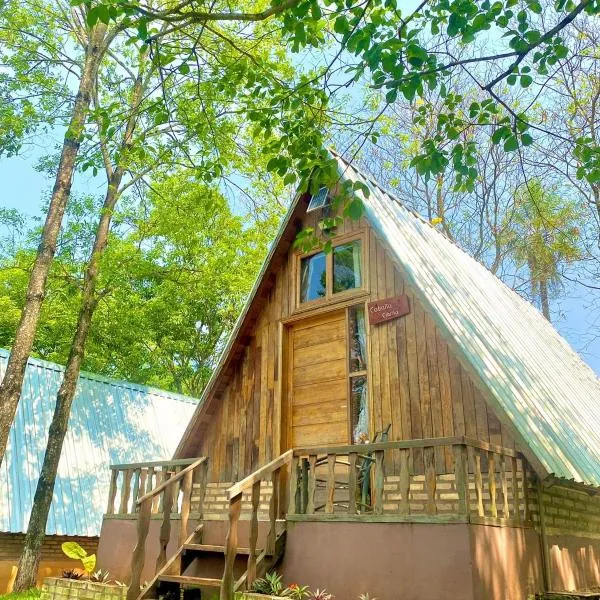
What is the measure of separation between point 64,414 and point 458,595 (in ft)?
30.7

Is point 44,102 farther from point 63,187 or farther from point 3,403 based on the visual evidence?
point 3,403

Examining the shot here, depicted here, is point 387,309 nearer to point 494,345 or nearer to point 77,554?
point 494,345

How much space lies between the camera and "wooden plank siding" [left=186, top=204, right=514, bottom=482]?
25.2 feet

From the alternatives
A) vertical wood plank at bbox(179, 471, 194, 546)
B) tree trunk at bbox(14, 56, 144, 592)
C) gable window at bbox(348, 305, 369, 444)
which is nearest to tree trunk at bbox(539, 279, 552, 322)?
gable window at bbox(348, 305, 369, 444)

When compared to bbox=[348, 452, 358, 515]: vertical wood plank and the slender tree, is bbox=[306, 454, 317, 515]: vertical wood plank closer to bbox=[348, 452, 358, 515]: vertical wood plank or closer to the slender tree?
bbox=[348, 452, 358, 515]: vertical wood plank

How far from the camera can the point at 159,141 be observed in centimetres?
1575

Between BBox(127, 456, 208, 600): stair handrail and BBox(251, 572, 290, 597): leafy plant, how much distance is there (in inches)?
65.9

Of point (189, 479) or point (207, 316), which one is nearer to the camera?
point (189, 479)

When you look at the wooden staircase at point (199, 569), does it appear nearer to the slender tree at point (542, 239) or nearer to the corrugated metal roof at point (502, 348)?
the corrugated metal roof at point (502, 348)

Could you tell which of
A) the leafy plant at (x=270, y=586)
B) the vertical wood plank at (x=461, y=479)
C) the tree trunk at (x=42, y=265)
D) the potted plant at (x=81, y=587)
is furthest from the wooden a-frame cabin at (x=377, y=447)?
the tree trunk at (x=42, y=265)

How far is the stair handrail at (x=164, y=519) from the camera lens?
7.31 m

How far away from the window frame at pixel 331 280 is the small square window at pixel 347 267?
0.06 m

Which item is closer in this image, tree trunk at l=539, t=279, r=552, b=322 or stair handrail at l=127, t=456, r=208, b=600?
stair handrail at l=127, t=456, r=208, b=600

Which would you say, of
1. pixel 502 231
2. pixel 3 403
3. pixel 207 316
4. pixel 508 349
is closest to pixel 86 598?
pixel 3 403
